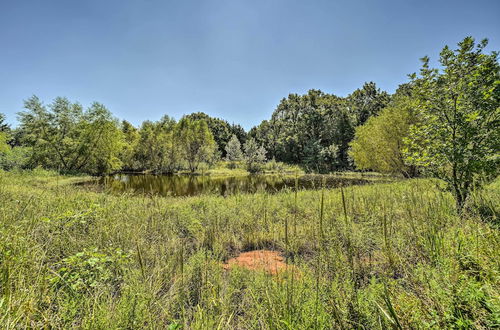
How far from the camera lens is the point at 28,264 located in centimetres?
190

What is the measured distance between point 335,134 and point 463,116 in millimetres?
41748

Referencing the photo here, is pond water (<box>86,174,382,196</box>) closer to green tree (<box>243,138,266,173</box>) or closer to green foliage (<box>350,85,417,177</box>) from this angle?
green foliage (<box>350,85,417,177</box>)

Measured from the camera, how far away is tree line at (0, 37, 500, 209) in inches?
173

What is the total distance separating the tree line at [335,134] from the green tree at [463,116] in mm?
21

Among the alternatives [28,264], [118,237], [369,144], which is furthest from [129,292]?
[369,144]

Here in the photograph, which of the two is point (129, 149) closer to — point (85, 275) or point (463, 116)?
point (85, 275)

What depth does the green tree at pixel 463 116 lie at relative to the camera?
4.23 metres

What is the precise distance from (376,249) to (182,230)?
4.64 m

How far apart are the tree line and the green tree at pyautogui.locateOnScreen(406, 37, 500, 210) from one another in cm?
2

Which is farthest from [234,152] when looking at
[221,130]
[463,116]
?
[463,116]

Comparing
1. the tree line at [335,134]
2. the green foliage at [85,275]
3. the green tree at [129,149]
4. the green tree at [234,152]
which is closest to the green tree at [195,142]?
the tree line at [335,134]

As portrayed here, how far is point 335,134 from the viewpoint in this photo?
142 feet

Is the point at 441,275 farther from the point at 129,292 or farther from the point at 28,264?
the point at 28,264

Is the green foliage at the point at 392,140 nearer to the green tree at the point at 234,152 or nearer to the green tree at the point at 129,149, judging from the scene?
the green tree at the point at 234,152
